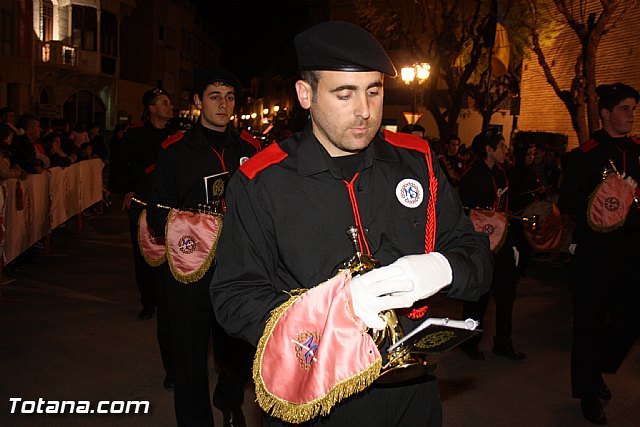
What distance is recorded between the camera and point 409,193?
267 centimetres

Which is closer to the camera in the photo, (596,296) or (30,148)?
(596,296)

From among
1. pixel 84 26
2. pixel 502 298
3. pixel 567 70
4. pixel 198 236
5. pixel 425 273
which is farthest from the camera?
pixel 84 26

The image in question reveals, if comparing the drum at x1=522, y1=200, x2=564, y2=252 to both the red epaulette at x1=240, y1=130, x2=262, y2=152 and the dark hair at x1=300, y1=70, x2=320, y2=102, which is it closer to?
the red epaulette at x1=240, y1=130, x2=262, y2=152

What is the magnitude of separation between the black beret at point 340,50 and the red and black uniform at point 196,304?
7.99 feet

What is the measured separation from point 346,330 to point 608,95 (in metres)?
3.94

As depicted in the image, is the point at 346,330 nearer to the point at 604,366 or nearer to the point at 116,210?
the point at 604,366

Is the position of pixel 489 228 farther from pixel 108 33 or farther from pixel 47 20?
pixel 108 33

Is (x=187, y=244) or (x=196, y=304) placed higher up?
(x=187, y=244)

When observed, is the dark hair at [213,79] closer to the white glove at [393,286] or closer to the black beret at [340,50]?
the black beret at [340,50]

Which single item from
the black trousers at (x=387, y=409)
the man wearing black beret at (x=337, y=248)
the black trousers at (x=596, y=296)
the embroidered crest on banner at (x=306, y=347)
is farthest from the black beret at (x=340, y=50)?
the black trousers at (x=596, y=296)

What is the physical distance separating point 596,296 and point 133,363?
3.98 m

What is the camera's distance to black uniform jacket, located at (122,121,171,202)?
7172mm

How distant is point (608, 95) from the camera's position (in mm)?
5309

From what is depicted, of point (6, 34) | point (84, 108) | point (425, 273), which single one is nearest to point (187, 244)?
point (425, 273)
